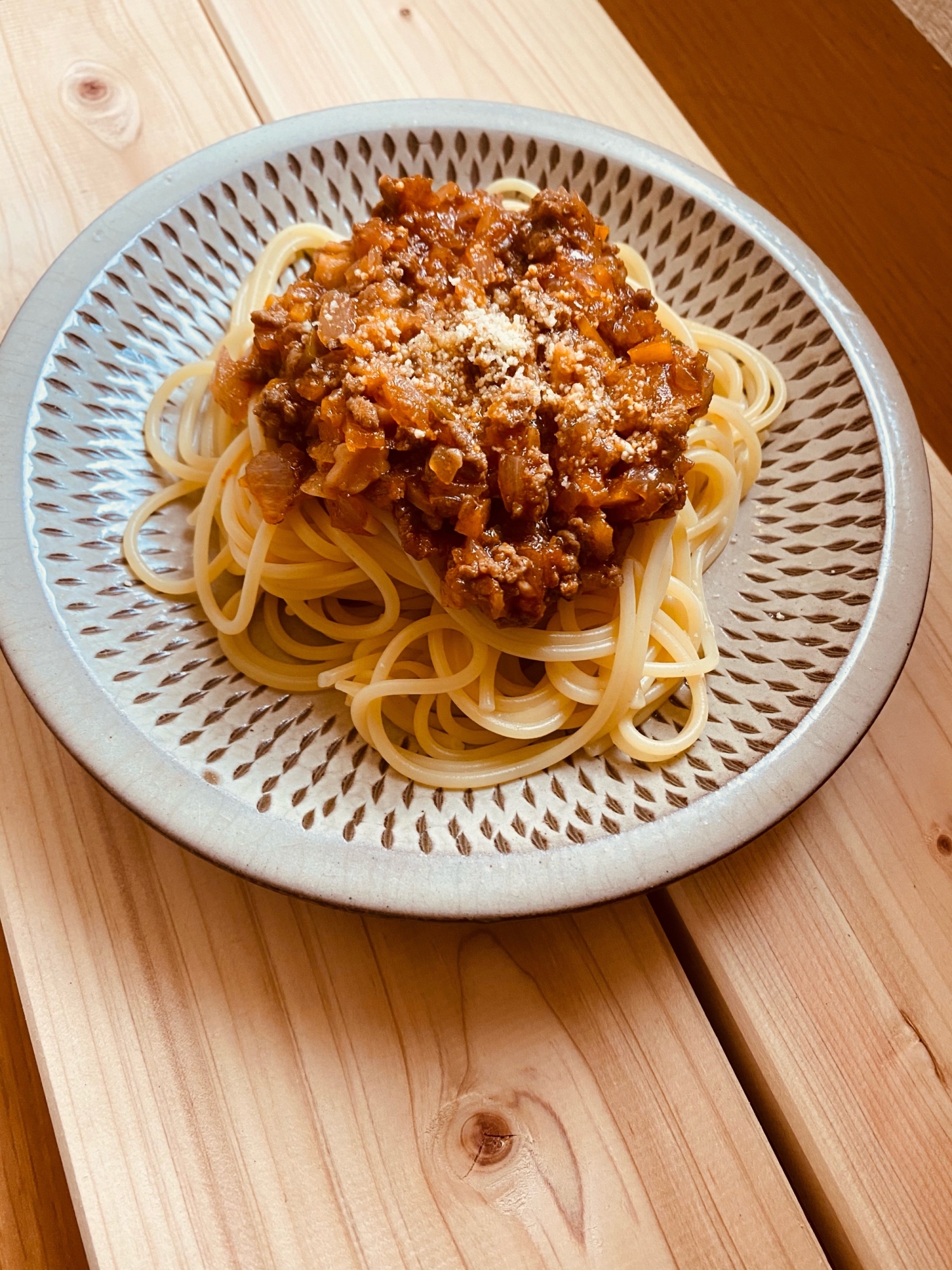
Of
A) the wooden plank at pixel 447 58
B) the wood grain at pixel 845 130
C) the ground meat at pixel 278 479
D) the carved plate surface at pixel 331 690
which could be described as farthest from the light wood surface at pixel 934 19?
the ground meat at pixel 278 479

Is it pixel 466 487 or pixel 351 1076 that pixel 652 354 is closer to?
pixel 466 487

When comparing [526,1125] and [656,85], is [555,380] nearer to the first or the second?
[526,1125]

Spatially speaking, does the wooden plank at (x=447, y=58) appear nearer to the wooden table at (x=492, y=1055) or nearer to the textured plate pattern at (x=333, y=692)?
the textured plate pattern at (x=333, y=692)

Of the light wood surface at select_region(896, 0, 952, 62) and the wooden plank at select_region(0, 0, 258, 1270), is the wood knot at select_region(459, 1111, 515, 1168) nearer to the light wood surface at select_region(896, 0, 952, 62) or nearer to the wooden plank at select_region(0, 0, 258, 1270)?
the wooden plank at select_region(0, 0, 258, 1270)

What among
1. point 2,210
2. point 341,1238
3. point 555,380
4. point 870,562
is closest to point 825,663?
point 870,562

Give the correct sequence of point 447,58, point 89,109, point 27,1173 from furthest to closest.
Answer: point 447,58, point 89,109, point 27,1173

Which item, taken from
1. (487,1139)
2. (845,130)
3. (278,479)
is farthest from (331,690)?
(845,130)
